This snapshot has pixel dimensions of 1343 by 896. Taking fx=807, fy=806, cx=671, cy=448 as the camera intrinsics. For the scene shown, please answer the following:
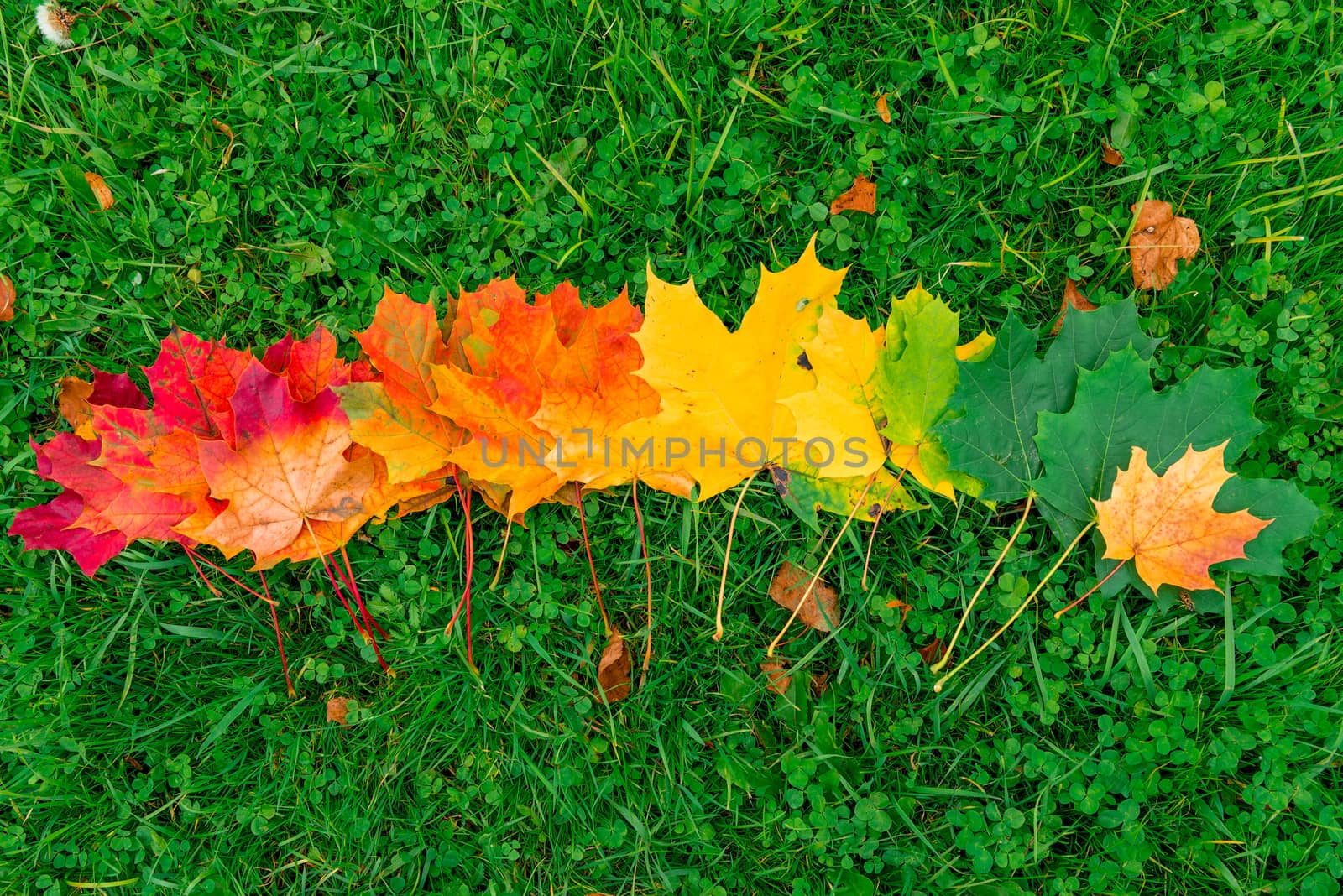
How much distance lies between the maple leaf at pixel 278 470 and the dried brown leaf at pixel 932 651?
1.50 meters

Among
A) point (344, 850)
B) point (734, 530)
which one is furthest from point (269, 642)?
point (734, 530)

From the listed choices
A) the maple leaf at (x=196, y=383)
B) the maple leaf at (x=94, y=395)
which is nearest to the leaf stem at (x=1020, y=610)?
the maple leaf at (x=196, y=383)

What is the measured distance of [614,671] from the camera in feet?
6.93

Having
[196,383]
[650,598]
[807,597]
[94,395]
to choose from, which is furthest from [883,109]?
[94,395]

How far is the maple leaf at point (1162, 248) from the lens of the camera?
2182 mm

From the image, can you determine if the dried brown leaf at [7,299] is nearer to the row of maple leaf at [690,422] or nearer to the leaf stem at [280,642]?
the row of maple leaf at [690,422]

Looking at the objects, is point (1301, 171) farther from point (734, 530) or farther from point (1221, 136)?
point (734, 530)

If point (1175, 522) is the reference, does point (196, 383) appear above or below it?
above

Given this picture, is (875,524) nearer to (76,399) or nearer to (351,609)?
(351,609)

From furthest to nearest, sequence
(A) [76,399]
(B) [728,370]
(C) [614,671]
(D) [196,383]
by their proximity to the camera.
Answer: (A) [76,399]
(C) [614,671]
(D) [196,383]
(B) [728,370]

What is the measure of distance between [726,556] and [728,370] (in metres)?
0.50

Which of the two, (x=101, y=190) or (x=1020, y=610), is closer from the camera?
(x=1020, y=610)

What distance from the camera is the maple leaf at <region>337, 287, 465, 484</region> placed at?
1.90m

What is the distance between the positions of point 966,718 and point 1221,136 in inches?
67.7
